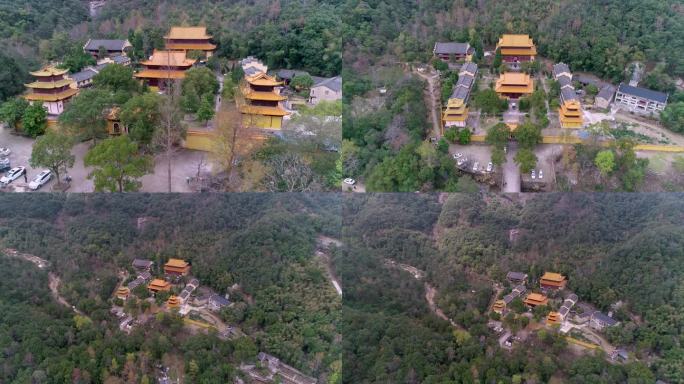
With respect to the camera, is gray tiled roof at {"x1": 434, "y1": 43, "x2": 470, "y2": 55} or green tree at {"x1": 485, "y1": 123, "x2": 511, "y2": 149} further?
gray tiled roof at {"x1": 434, "y1": 43, "x2": 470, "y2": 55}

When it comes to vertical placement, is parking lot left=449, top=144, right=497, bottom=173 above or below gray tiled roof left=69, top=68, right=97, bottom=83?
below

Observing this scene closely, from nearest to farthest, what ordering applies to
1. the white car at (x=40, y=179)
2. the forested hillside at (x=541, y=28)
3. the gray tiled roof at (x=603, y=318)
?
the gray tiled roof at (x=603, y=318) → the white car at (x=40, y=179) → the forested hillside at (x=541, y=28)

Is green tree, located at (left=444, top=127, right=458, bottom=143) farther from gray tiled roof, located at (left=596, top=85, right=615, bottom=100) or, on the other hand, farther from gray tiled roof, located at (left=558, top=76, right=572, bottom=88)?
gray tiled roof, located at (left=596, top=85, right=615, bottom=100)

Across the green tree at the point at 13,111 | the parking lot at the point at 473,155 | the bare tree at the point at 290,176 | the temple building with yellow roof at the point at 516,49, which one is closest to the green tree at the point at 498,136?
the parking lot at the point at 473,155

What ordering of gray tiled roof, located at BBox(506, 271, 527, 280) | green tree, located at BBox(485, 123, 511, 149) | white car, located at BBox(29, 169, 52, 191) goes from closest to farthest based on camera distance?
gray tiled roof, located at BBox(506, 271, 527, 280) → white car, located at BBox(29, 169, 52, 191) → green tree, located at BBox(485, 123, 511, 149)

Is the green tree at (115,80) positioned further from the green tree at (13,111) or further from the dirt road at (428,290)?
the dirt road at (428,290)

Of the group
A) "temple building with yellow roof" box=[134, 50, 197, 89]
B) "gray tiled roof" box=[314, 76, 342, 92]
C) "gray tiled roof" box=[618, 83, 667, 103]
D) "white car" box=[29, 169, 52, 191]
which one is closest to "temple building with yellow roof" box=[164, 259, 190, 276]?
"white car" box=[29, 169, 52, 191]
